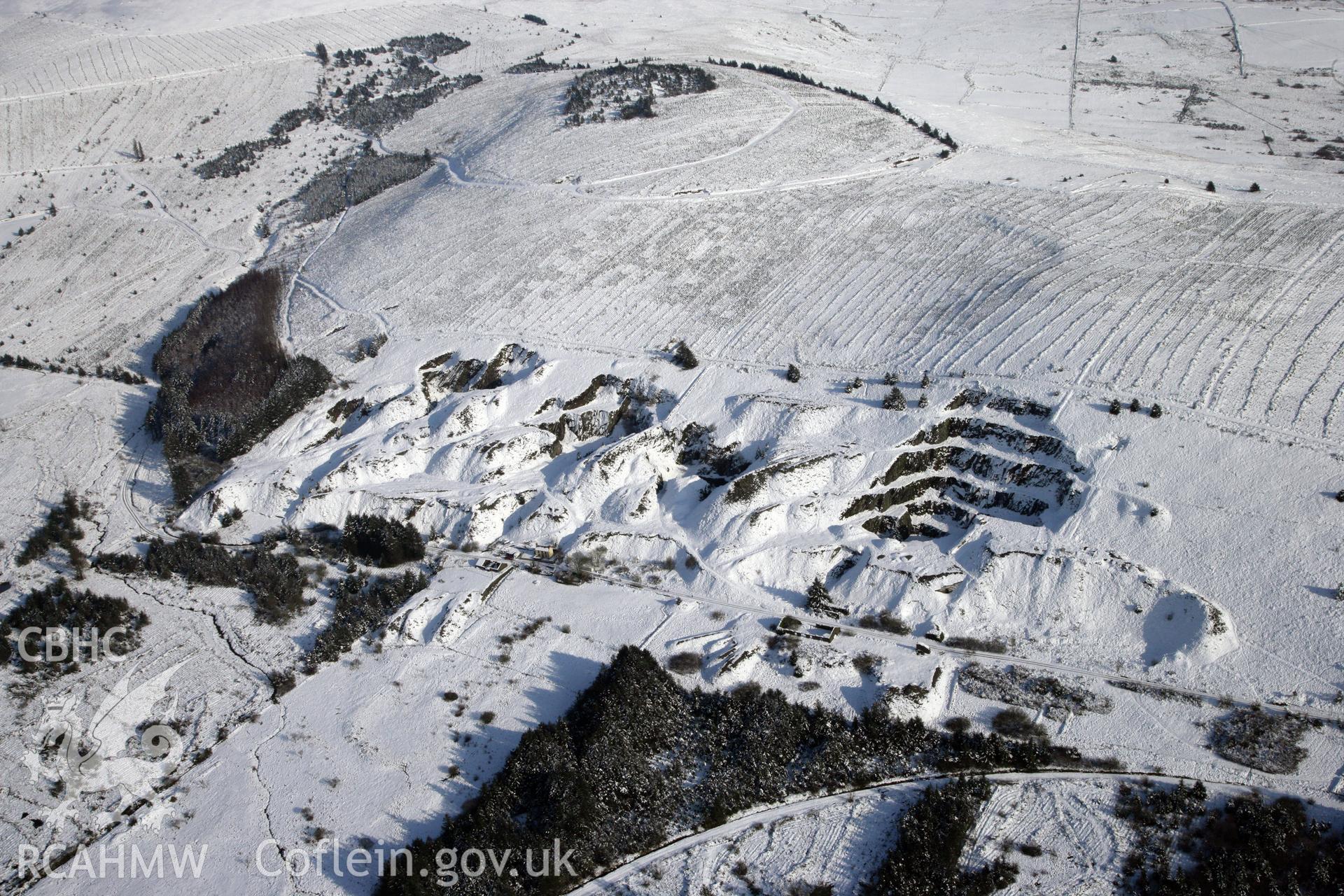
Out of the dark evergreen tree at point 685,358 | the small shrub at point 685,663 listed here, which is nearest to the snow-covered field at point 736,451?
the small shrub at point 685,663

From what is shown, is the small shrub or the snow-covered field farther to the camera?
the small shrub

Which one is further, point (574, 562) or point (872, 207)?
point (872, 207)

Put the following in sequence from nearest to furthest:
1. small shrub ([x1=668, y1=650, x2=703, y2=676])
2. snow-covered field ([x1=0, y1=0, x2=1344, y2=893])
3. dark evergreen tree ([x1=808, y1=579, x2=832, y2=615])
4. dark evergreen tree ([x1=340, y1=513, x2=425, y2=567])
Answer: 1. snow-covered field ([x1=0, y1=0, x2=1344, y2=893])
2. small shrub ([x1=668, y1=650, x2=703, y2=676])
3. dark evergreen tree ([x1=808, y1=579, x2=832, y2=615])
4. dark evergreen tree ([x1=340, y1=513, x2=425, y2=567])

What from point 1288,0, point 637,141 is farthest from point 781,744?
point 1288,0

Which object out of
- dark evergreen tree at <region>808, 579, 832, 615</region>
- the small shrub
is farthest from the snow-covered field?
dark evergreen tree at <region>808, 579, 832, 615</region>

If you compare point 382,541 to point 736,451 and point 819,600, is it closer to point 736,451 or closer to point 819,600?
point 736,451

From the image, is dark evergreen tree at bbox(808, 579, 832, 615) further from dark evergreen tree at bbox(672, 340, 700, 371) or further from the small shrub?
dark evergreen tree at bbox(672, 340, 700, 371)

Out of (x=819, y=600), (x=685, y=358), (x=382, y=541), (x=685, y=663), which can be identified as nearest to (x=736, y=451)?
(x=685, y=358)

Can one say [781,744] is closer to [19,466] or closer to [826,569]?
[826,569]
